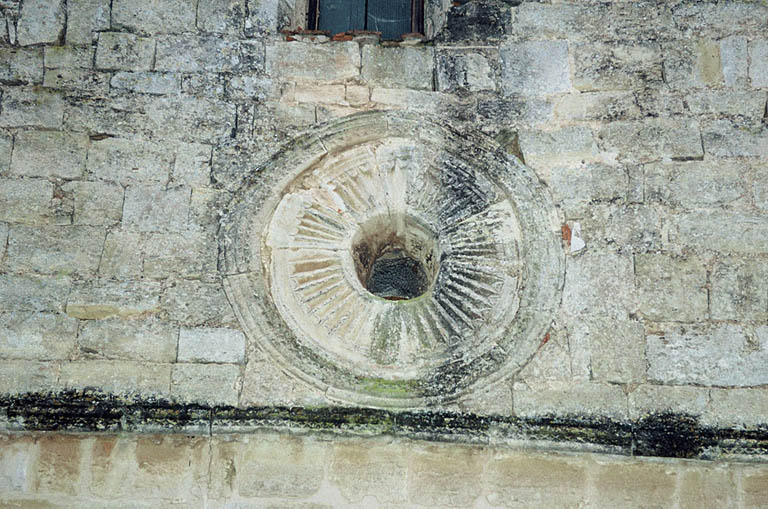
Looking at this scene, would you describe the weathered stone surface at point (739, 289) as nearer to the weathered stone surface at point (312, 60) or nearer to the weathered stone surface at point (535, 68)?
the weathered stone surface at point (535, 68)

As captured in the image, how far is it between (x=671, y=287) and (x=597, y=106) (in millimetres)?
1288

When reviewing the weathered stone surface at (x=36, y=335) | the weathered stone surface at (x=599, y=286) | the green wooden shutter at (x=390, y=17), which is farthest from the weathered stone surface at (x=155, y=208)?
the weathered stone surface at (x=599, y=286)

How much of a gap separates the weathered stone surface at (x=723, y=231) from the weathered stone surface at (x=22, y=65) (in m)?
4.25

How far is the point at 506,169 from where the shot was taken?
5262mm

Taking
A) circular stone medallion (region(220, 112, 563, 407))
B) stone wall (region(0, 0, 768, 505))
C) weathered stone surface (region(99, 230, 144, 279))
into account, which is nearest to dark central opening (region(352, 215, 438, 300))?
circular stone medallion (region(220, 112, 563, 407))

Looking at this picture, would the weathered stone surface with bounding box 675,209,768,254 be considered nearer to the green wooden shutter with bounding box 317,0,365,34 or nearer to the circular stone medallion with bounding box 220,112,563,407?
the circular stone medallion with bounding box 220,112,563,407

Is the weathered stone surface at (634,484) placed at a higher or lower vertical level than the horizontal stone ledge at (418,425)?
lower

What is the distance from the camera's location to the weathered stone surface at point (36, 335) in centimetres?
481

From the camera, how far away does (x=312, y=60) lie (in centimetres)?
555

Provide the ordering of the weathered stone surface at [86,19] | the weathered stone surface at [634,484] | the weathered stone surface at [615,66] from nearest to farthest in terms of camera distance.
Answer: the weathered stone surface at [634,484], the weathered stone surface at [615,66], the weathered stone surface at [86,19]

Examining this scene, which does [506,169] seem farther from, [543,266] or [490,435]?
[490,435]

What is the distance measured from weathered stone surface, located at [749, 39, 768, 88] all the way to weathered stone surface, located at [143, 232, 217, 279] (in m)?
3.67

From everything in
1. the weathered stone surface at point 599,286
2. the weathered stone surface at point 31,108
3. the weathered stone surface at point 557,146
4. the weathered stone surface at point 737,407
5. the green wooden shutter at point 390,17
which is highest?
the green wooden shutter at point 390,17

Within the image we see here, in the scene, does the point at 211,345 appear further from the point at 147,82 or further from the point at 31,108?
the point at 31,108
